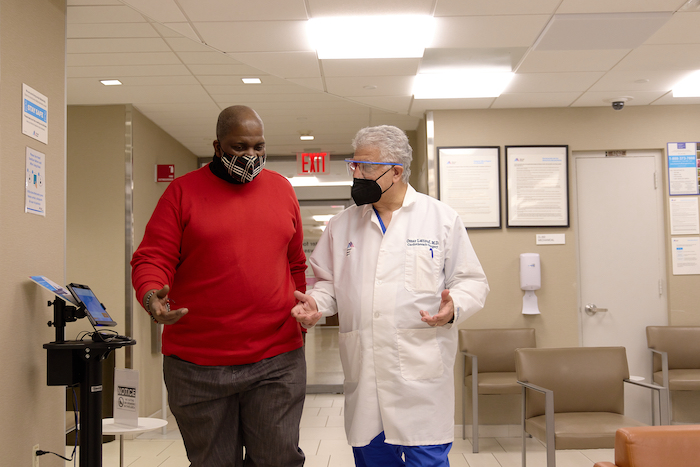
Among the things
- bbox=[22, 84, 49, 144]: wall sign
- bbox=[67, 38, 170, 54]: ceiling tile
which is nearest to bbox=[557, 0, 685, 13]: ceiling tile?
bbox=[67, 38, 170, 54]: ceiling tile

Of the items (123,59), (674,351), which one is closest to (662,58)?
(674,351)

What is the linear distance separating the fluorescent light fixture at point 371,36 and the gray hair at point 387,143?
54.5 inches

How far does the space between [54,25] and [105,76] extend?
1.46m

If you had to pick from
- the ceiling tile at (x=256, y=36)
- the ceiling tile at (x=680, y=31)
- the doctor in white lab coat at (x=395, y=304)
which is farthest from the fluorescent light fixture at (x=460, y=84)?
the doctor in white lab coat at (x=395, y=304)

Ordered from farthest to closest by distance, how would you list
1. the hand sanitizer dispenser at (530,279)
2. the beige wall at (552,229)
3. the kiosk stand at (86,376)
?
1. the beige wall at (552,229)
2. the hand sanitizer dispenser at (530,279)
3. the kiosk stand at (86,376)

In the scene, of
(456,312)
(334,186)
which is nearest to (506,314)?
(334,186)

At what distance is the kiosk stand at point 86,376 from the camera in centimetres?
224

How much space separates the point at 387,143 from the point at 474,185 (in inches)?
125

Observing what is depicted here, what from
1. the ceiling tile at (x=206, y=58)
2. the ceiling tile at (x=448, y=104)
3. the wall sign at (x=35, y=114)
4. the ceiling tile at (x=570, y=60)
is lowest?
the wall sign at (x=35, y=114)

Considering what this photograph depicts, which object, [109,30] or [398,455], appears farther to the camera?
[109,30]

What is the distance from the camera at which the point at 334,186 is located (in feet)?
18.4

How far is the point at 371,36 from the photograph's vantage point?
140 inches

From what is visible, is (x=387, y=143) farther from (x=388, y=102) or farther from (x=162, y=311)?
(x=388, y=102)

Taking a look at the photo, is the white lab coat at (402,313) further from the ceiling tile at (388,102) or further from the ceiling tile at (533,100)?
the ceiling tile at (533,100)
